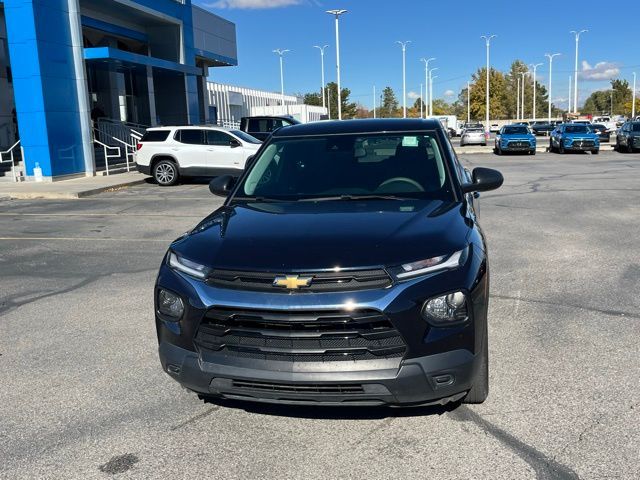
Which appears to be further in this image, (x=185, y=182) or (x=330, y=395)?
(x=185, y=182)

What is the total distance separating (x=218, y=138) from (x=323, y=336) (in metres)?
16.5

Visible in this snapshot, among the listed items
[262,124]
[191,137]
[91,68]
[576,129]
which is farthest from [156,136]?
[576,129]

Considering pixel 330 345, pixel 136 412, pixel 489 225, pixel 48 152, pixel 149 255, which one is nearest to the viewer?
pixel 330 345

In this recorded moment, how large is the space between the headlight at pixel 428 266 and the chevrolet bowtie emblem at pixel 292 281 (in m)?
0.43

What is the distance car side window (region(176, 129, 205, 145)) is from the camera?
18.4 metres

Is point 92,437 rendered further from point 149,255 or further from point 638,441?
point 149,255

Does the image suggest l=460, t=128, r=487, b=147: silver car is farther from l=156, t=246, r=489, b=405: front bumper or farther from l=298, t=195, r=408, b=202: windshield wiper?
l=156, t=246, r=489, b=405: front bumper

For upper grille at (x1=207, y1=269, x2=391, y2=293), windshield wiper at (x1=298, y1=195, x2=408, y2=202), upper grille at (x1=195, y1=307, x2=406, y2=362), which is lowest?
upper grille at (x1=195, y1=307, x2=406, y2=362)

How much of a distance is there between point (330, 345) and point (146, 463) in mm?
1155

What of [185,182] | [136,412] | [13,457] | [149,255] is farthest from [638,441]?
[185,182]

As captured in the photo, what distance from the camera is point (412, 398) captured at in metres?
2.87

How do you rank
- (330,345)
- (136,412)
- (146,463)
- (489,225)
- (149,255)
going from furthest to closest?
(489,225) → (149,255) → (136,412) → (146,463) → (330,345)

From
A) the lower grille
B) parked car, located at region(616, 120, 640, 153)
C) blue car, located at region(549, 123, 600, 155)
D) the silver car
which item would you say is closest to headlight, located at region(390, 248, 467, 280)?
the lower grille

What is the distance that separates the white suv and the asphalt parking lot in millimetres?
10956
